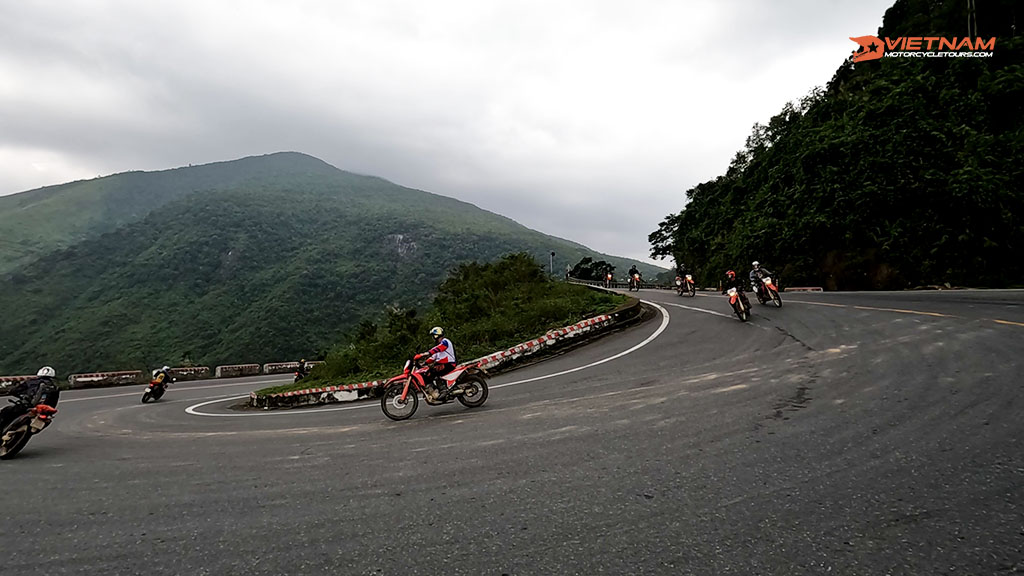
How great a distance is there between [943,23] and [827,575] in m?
61.6

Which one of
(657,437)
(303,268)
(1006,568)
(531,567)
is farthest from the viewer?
(303,268)

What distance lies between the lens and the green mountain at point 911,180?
98.5 ft

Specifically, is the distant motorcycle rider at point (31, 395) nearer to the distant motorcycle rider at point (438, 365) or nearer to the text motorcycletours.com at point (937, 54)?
the distant motorcycle rider at point (438, 365)

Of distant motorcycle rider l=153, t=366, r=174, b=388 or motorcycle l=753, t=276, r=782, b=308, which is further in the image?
distant motorcycle rider l=153, t=366, r=174, b=388

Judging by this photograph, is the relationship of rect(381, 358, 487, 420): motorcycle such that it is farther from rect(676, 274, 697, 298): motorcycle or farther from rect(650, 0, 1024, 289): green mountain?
rect(650, 0, 1024, 289): green mountain

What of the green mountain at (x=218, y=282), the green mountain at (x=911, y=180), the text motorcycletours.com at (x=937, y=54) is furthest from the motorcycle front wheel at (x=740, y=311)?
the green mountain at (x=218, y=282)

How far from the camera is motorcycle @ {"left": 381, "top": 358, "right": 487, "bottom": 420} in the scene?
8.57 m

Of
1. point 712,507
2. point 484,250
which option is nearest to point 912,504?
point 712,507

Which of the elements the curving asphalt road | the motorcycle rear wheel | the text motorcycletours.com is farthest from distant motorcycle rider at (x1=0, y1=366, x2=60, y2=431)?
the text motorcycletours.com

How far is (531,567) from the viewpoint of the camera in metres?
2.80

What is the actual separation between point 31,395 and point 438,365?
6.52 metres

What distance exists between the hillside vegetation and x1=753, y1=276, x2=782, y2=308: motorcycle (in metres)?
5.46

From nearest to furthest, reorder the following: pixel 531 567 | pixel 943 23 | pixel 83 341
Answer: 1. pixel 531 567
2. pixel 943 23
3. pixel 83 341

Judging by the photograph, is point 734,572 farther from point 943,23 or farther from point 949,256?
point 943,23
